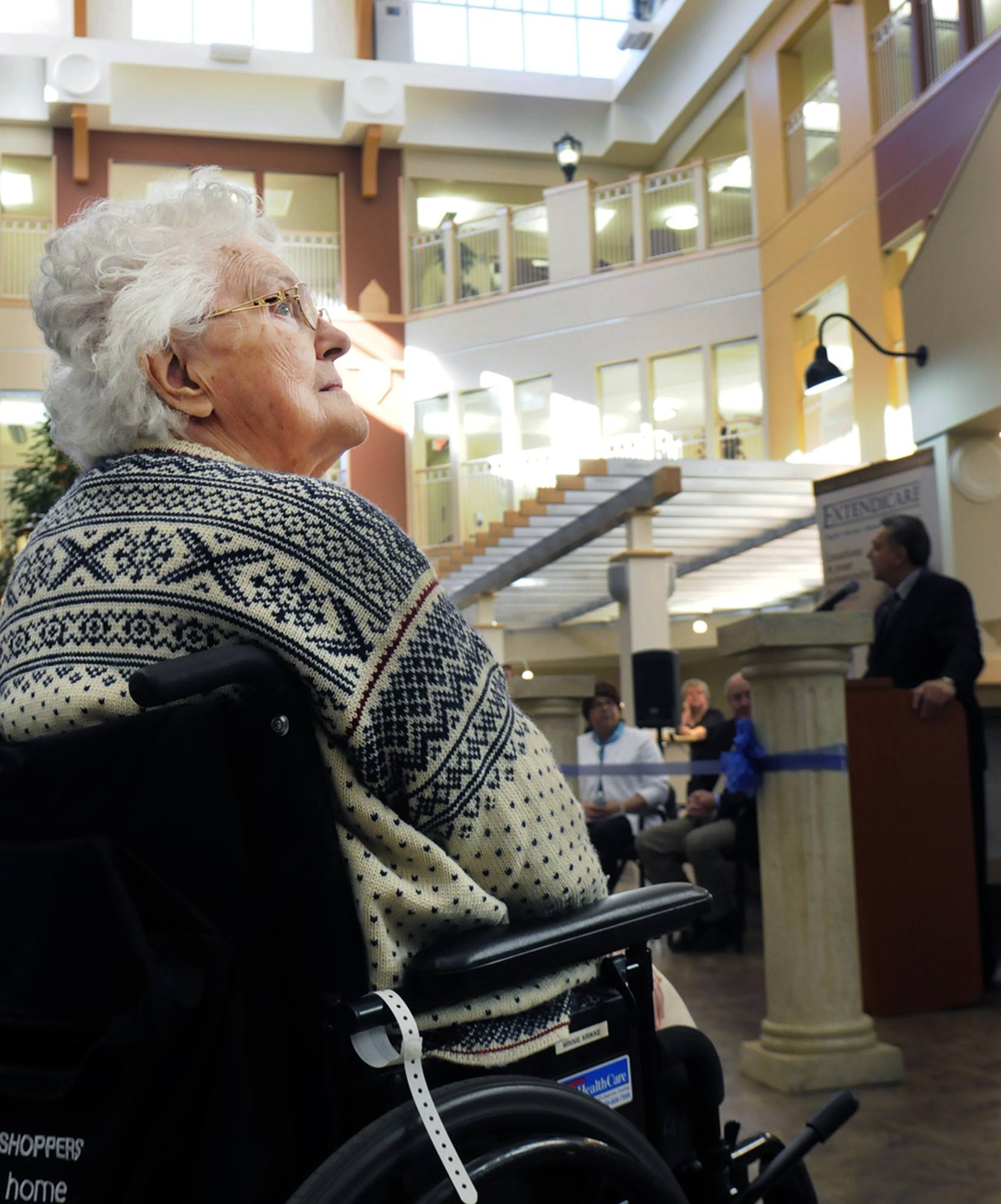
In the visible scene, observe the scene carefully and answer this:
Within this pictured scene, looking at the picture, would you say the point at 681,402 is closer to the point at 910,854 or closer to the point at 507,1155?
the point at 910,854

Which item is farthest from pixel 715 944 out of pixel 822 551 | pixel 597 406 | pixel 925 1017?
pixel 597 406

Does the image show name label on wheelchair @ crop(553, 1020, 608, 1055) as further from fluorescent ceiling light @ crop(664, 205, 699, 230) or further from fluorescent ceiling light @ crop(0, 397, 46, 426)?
fluorescent ceiling light @ crop(0, 397, 46, 426)

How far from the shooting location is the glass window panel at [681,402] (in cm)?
1675

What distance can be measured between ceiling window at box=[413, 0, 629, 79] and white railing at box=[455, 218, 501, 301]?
2434 millimetres

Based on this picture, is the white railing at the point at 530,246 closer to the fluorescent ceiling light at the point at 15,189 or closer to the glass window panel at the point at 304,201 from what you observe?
the glass window panel at the point at 304,201

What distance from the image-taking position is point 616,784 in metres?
7.07

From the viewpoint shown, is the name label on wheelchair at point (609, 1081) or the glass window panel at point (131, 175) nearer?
the name label on wheelchair at point (609, 1081)

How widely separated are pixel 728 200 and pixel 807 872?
14.8 m

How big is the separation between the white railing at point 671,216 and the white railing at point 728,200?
0.37m

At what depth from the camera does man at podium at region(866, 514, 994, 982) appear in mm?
4762

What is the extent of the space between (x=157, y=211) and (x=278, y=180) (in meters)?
18.2

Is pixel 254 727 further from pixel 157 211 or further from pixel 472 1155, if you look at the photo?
pixel 157 211

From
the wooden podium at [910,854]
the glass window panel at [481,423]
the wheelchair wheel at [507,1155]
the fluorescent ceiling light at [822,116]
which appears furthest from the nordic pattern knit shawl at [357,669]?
the glass window panel at [481,423]

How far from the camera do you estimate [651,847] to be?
6742 millimetres
